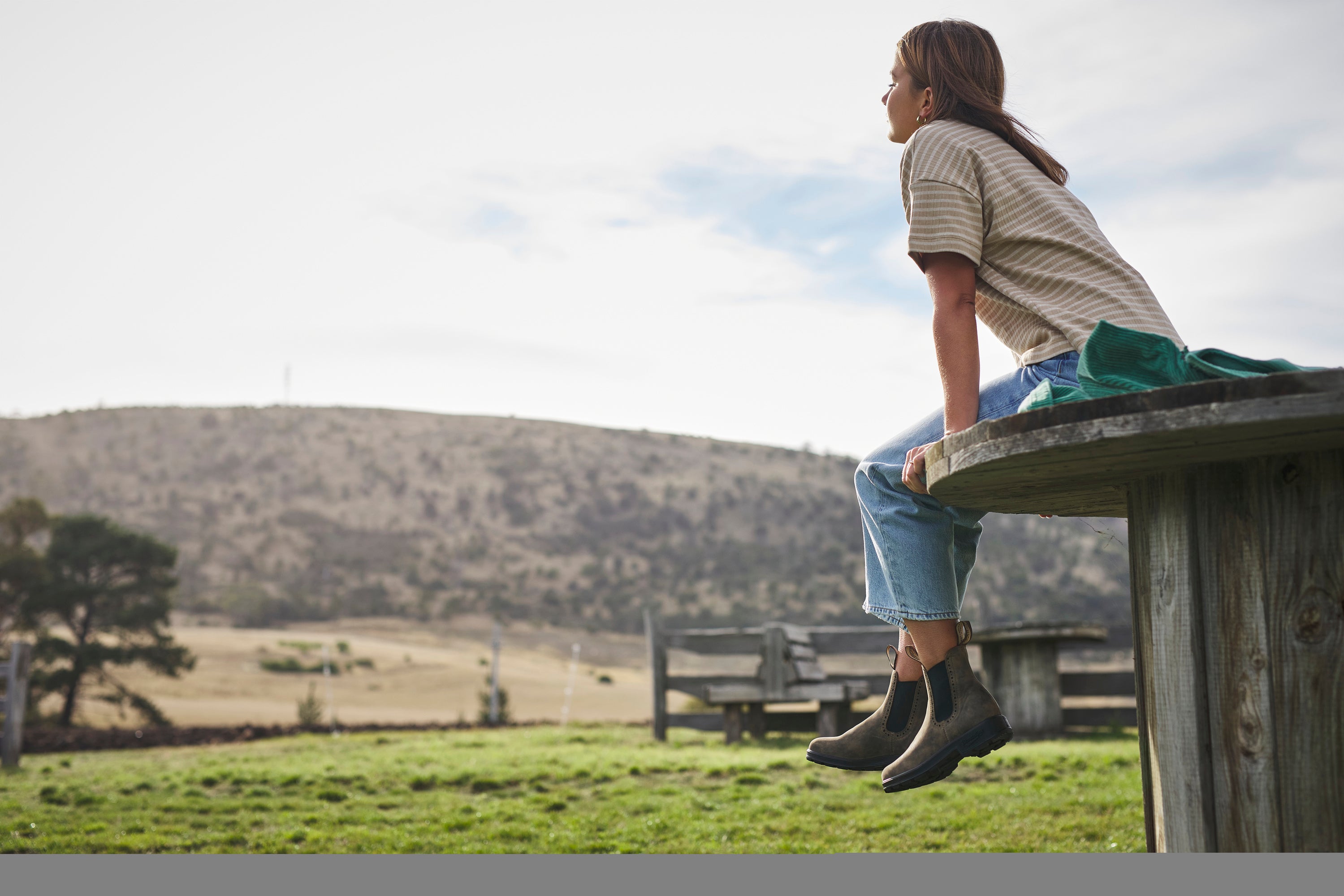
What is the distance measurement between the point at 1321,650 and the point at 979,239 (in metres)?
0.95

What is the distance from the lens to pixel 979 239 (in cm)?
199

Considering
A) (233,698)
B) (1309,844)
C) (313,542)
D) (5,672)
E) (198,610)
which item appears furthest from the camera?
(313,542)

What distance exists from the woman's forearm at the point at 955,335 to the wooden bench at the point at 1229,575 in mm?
263

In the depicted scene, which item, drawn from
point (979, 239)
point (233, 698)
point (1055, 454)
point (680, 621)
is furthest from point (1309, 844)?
point (680, 621)

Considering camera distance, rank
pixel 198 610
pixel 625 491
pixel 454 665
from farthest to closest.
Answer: pixel 625 491 → pixel 198 610 → pixel 454 665

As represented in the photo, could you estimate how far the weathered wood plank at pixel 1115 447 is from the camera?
126 centimetres

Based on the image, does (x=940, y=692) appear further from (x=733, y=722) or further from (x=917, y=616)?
(x=733, y=722)

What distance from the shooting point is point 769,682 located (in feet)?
36.3

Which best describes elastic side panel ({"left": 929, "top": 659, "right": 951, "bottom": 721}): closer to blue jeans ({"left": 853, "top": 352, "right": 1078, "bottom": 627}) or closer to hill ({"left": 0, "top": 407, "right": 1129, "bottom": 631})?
blue jeans ({"left": 853, "top": 352, "right": 1078, "bottom": 627})

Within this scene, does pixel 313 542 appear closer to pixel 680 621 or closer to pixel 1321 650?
pixel 680 621

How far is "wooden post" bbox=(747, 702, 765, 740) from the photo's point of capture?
37.2 ft

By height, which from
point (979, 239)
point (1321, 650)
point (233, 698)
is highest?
point (979, 239)

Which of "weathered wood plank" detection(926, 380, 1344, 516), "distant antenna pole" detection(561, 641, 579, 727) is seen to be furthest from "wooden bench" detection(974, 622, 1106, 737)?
"weathered wood plank" detection(926, 380, 1344, 516)

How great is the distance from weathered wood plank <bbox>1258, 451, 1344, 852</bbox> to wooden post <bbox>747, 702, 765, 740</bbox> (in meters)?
10.2
